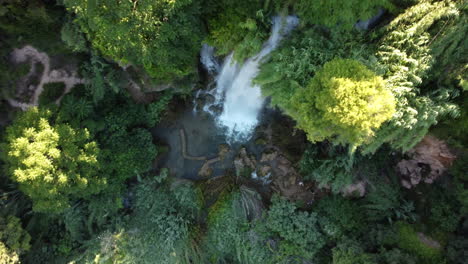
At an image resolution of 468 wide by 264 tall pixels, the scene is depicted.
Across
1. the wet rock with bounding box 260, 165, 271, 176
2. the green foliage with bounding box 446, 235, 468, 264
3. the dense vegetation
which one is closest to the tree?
the dense vegetation

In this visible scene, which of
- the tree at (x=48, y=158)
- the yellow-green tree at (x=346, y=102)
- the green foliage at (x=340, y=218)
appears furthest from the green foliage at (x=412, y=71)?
the tree at (x=48, y=158)

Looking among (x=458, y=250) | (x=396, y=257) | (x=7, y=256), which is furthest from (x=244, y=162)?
(x=7, y=256)

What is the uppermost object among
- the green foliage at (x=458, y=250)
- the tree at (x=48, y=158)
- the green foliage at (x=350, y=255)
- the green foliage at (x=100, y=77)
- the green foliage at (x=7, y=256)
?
the green foliage at (x=100, y=77)

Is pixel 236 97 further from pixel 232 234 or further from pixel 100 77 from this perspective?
pixel 232 234

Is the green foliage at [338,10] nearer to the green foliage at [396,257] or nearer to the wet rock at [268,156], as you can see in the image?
the wet rock at [268,156]

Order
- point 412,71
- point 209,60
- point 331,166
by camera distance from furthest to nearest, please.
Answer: point 209,60 → point 331,166 → point 412,71

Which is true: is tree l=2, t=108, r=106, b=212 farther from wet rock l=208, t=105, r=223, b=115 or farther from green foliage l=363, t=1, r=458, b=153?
green foliage l=363, t=1, r=458, b=153
